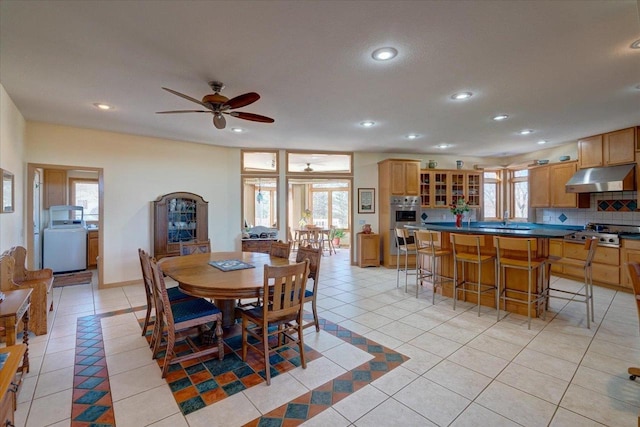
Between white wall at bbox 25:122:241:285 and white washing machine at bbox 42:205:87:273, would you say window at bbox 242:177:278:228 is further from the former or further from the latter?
white washing machine at bbox 42:205:87:273

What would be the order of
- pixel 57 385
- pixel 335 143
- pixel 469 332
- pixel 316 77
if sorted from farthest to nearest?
1. pixel 335 143
2. pixel 469 332
3. pixel 316 77
4. pixel 57 385

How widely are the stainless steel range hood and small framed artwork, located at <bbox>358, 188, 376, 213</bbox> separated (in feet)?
12.0

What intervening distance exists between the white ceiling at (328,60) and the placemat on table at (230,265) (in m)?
1.86

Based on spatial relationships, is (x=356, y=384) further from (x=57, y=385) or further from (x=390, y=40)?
(x=390, y=40)

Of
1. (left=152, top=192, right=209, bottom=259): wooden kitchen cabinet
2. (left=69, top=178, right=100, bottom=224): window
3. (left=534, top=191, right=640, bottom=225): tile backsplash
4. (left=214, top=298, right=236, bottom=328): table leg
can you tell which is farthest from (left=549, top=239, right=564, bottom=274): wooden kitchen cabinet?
(left=69, top=178, right=100, bottom=224): window

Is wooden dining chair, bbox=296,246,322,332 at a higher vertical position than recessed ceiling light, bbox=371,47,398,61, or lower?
lower

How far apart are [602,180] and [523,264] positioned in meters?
3.09

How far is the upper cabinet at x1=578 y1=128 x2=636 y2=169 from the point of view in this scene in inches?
182

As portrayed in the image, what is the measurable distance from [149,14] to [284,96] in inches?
61.4

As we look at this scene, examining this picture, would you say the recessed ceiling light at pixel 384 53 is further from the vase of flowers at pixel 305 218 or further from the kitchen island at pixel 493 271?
the vase of flowers at pixel 305 218

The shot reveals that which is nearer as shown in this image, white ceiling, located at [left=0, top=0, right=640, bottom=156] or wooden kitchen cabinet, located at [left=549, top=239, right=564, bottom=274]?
white ceiling, located at [left=0, top=0, right=640, bottom=156]

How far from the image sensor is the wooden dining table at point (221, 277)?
2.26m

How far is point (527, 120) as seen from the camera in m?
4.22

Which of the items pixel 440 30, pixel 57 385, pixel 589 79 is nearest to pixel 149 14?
pixel 440 30
